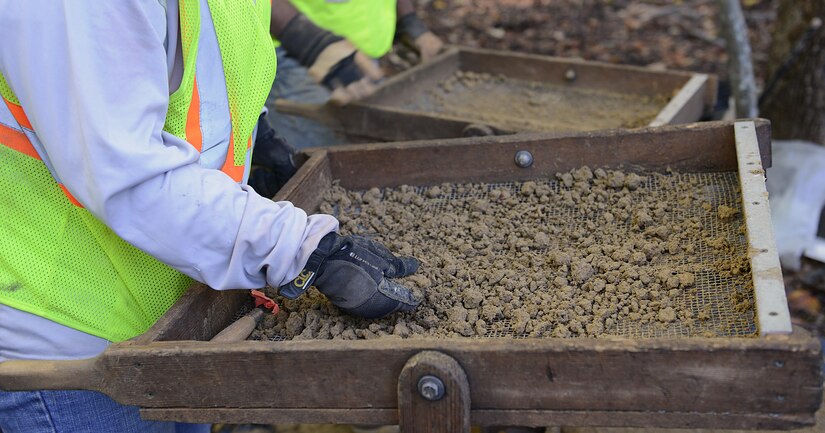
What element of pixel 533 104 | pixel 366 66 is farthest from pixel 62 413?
pixel 533 104

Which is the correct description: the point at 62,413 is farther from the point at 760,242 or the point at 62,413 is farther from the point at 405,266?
the point at 760,242

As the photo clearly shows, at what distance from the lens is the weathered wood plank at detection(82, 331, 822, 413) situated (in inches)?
50.7

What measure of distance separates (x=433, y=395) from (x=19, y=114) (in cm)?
83

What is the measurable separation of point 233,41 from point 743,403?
1.08 meters

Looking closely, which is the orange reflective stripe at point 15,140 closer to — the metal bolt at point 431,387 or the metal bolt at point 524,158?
the metal bolt at point 431,387

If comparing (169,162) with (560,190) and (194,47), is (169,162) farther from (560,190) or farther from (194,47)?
(560,190)

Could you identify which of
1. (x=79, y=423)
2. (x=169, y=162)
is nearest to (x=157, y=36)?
(x=169, y=162)

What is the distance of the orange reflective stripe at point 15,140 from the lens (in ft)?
4.57

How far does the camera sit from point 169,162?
4.28ft

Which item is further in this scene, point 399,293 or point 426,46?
point 426,46

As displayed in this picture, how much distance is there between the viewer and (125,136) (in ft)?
4.10

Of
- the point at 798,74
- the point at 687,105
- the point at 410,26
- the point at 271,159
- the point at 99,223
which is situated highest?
the point at 99,223

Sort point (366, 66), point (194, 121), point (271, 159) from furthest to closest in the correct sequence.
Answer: point (366, 66)
point (271, 159)
point (194, 121)

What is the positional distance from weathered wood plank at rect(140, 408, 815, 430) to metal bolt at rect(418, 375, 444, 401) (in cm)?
9
